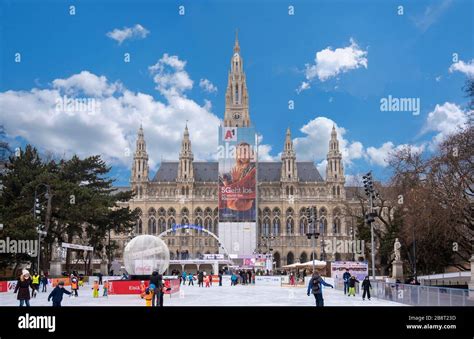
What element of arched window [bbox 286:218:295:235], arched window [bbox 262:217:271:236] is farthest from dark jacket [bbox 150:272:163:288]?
arched window [bbox 286:218:295:235]

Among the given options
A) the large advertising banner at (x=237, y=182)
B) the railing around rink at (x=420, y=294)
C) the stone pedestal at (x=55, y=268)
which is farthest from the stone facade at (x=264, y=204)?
the railing around rink at (x=420, y=294)

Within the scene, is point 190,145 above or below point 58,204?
above

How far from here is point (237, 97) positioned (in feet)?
433

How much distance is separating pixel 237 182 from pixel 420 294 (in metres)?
80.1

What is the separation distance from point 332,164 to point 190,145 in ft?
93.2

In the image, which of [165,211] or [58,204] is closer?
[58,204]

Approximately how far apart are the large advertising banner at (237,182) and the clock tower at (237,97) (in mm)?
23564

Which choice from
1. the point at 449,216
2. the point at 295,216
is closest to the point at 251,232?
the point at 295,216

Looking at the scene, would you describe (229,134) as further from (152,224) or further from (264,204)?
(152,224)

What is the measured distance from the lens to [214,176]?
429 ft

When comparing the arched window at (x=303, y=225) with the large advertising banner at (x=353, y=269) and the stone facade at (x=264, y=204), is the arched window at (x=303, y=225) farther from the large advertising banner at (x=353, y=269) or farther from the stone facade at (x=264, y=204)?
the large advertising banner at (x=353, y=269)

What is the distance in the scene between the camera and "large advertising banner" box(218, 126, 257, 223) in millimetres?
105125
